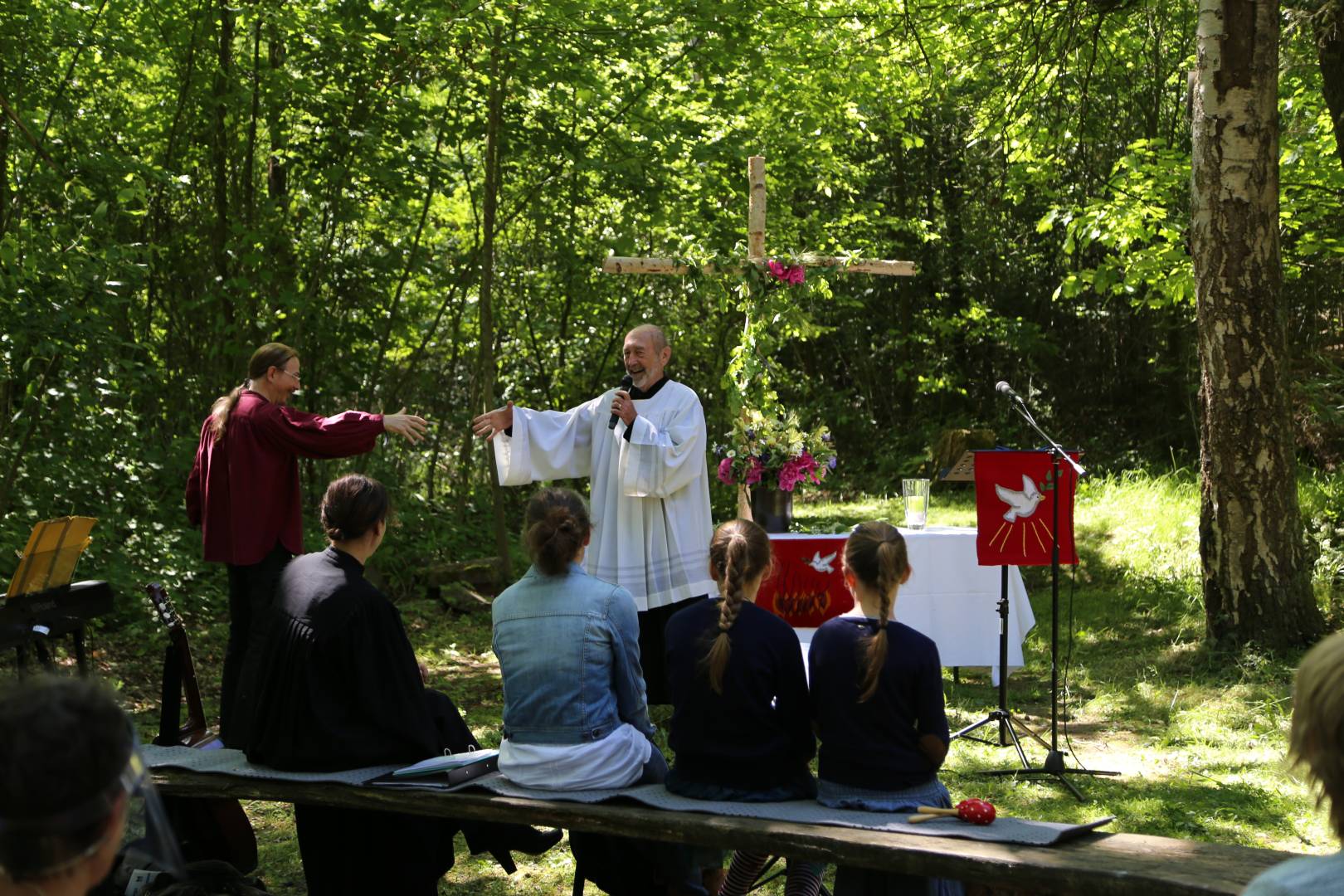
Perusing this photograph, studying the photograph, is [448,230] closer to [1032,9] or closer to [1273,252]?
[1032,9]

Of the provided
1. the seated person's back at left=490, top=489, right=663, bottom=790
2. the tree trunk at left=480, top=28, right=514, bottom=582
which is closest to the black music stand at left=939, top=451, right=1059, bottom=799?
the seated person's back at left=490, top=489, right=663, bottom=790

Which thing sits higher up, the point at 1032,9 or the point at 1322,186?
the point at 1032,9

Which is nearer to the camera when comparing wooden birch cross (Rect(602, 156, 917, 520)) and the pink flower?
wooden birch cross (Rect(602, 156, 917, 520))

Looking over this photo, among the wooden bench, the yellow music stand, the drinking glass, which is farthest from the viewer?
the drinking glass

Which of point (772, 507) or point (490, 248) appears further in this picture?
point (490, 248)

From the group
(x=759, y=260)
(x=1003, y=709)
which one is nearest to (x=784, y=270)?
(x=759, y=260)

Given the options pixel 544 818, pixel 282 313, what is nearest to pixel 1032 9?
pixel 282 313

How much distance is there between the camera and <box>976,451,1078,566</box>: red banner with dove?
5.96 m

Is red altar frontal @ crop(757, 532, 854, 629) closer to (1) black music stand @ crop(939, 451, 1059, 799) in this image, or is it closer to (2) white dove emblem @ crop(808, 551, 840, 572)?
(2) white dove emblem @ crop(808, 551, 840, 572)

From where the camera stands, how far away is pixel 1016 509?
605 cm

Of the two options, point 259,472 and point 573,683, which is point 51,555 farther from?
point 573,683

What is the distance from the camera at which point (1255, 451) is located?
7.62m

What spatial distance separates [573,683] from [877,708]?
2.99ft

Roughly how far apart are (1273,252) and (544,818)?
595 cm
